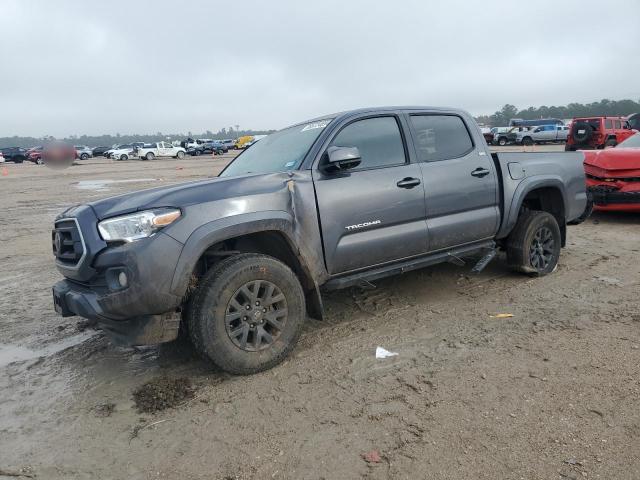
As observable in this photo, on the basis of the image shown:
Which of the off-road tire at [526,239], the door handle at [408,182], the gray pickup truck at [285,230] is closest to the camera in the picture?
the gray pickup truck at [285,230]

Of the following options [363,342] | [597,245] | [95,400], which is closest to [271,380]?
[363,342]

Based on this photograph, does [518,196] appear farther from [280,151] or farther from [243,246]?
[243,246]

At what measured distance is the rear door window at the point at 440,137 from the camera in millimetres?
4562

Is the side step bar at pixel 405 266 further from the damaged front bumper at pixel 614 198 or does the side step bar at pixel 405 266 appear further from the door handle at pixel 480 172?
the damaged front bumper at pixel 614 198

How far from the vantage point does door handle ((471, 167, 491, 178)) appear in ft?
15.7

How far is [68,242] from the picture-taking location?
11.2 feet

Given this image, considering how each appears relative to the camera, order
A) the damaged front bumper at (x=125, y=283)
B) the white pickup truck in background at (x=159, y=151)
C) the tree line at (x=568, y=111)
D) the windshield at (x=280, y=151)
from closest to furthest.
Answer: the damaged front bumper at (x=125, y=283) < the windshield at (x=280, y=151) < the white pickup truck in background at (x=159, y=151) < the tree line at (x=568, y=111)

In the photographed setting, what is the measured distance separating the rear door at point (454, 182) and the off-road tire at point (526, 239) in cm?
45

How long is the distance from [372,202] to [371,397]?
5.15 feet

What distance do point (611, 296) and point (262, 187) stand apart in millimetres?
3533

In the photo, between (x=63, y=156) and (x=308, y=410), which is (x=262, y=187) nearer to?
(x=308, y=410)

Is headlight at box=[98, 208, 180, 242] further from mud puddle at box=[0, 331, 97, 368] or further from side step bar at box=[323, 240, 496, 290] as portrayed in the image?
mud puddle at box=[0, 331, 97, 368]

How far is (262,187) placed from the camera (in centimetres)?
359

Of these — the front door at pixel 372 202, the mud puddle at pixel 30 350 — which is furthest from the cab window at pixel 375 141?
the mud puddle at pixel 30 350
